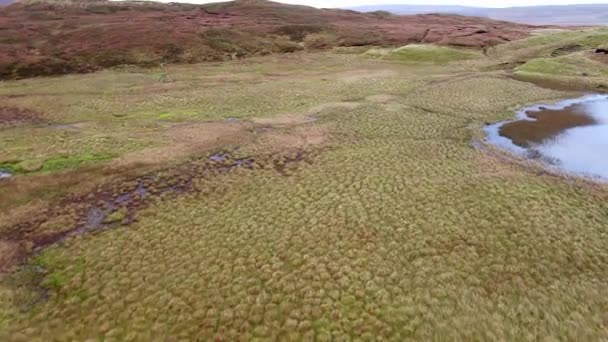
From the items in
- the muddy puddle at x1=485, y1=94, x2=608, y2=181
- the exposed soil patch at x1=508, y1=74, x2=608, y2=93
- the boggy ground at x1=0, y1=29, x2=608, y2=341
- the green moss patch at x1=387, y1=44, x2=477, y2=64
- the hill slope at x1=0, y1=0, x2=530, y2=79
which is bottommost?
the boggy ground at x1=0, y1=29, x2=608, y2=341

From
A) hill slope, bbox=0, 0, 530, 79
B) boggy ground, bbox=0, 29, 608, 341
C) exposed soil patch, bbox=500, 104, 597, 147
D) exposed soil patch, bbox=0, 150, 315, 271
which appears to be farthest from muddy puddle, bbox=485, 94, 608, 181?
hill slope, bbox=0, 0, 530, 79

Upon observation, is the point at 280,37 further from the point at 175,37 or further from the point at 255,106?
the point at 255,106

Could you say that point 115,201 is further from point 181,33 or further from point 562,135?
point 181,33

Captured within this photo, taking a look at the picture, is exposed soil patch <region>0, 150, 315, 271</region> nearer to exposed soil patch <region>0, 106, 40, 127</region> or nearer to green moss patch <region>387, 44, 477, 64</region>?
exposed soil patch <region>0, 106, 40, 127</region>

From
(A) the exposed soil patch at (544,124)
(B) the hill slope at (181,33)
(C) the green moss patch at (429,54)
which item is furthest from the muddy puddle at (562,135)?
(B) the hill slope at (181,33)

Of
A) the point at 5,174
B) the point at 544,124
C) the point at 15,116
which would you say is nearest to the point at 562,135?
the point at 544,124

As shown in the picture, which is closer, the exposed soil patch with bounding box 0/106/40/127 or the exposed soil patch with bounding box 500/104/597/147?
the exposed soil patch with bounding box 500/104/597/147
